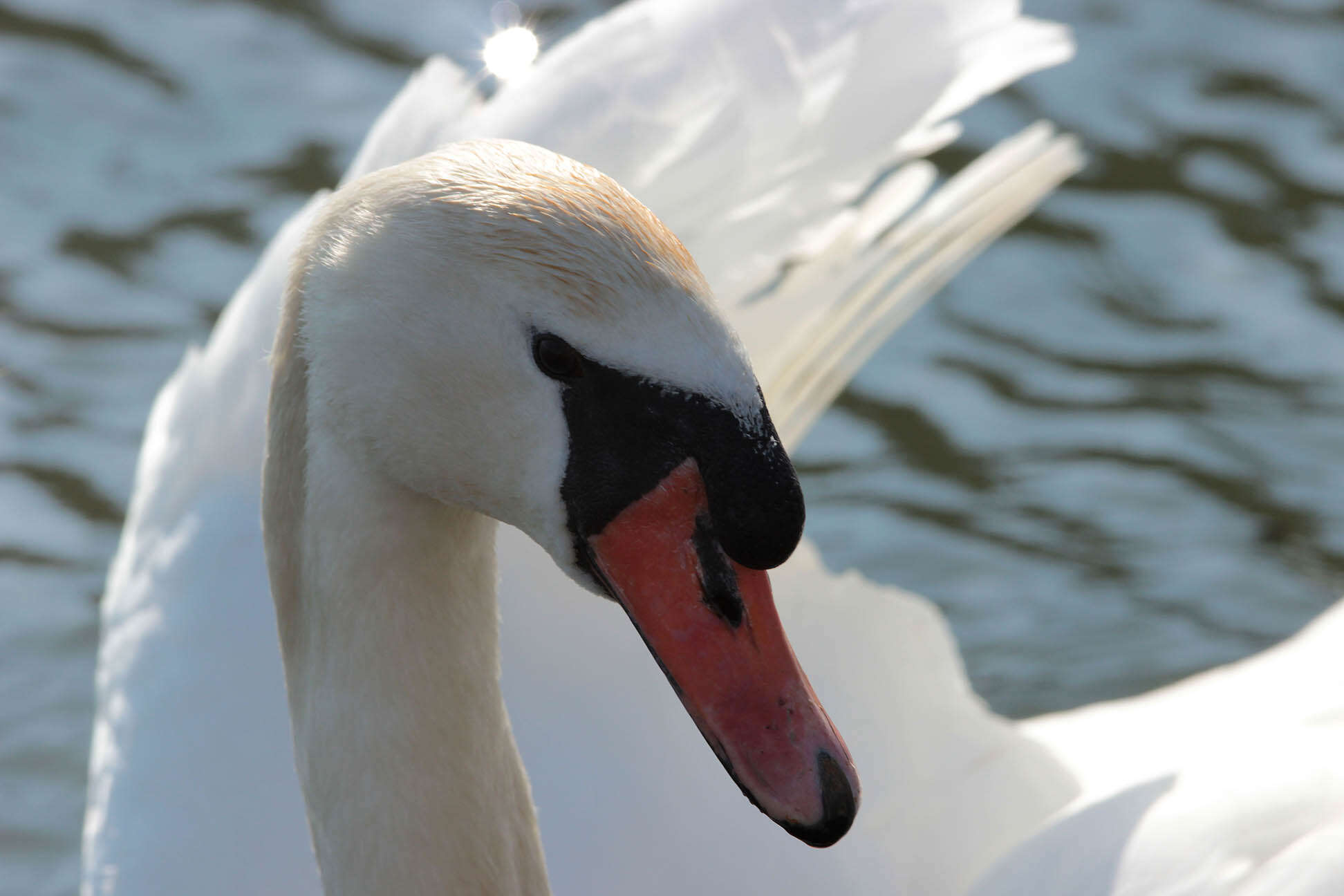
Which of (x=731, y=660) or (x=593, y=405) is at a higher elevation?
(x=593, y=405)

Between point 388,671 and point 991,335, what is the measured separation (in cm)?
386

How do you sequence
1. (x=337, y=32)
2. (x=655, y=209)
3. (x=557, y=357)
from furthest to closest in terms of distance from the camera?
(x=337, y=32), (x=655, y=209), (x=557, y=357)

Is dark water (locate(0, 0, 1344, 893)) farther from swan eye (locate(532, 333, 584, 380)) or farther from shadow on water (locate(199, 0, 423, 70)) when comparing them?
swan eye (locate(532, 333, 584, 380))

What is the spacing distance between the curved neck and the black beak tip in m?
0.52

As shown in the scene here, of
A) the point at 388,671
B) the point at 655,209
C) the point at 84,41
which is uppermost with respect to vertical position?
the point at 84,41

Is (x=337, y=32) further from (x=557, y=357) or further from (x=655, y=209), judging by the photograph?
(x=557, y=357)

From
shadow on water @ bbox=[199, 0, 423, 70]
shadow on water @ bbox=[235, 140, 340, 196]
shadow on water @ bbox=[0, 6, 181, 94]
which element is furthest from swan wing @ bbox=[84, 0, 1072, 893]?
shadow on water @ bbox=[0, 6, 181, 94]

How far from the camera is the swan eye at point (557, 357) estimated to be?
1959mm

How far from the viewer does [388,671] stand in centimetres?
228

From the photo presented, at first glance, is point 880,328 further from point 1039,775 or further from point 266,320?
point 266,320

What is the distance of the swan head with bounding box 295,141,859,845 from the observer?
1.92 metres

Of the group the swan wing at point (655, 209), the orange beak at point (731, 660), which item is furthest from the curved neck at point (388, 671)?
the swan wing at point (655, 209)

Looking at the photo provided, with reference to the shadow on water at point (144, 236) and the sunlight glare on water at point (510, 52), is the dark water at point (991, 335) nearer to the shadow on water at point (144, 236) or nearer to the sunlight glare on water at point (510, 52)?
the shadow on water at point (144, 236)

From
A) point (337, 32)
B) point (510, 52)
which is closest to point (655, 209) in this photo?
point (510, 52)
